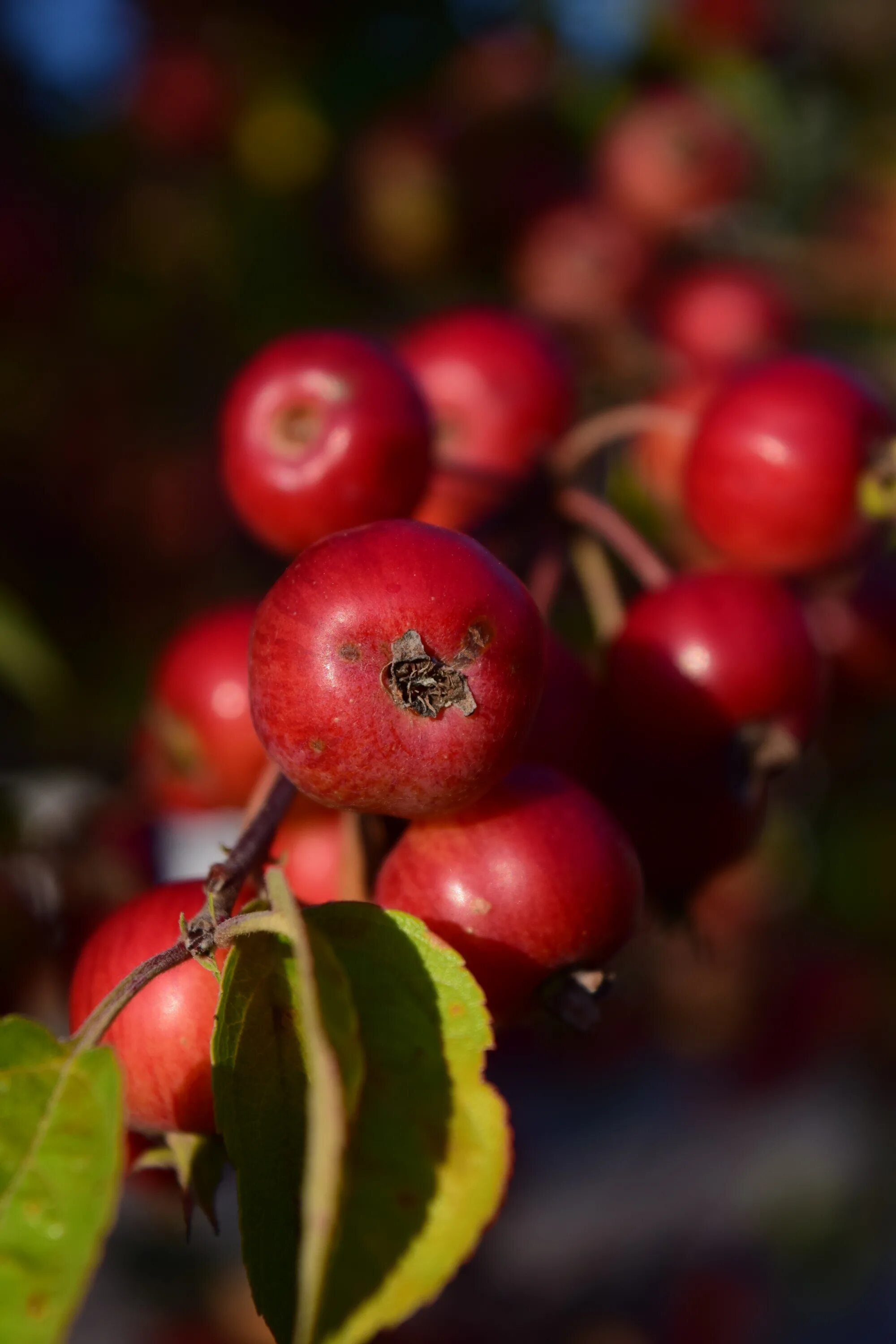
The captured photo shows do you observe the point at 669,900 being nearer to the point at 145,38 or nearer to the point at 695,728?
the point at 695,728

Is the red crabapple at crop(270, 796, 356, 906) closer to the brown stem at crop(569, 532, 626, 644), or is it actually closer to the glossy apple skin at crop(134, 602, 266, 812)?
the glossy apple skin at crop(134, 602, 266, 812)

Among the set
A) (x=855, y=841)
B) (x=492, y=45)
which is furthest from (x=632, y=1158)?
(x=492, y=45)

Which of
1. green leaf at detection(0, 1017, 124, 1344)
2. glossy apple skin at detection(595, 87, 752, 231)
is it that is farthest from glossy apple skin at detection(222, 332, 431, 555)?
glossy apple skin at detection(595, 87, 752, 231)

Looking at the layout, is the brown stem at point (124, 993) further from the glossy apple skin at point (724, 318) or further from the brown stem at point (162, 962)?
the glossy apple skin at point (724, 318)

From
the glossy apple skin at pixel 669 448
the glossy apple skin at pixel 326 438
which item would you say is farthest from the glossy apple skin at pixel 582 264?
the glossy apple skin at pixel 326 438

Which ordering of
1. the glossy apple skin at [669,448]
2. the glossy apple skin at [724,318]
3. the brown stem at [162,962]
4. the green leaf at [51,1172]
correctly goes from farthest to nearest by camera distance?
the glossy apple skin at [724,318]
the glossy apple skin at [669,448]
the brown stem at [162,962]
the green leaf at [51,1172]

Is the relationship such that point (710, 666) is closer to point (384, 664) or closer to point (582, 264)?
point (384, 664)
